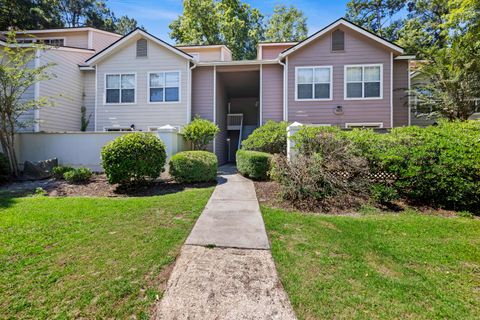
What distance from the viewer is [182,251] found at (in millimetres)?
3531

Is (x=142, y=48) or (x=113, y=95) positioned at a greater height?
(x=142, y=48)

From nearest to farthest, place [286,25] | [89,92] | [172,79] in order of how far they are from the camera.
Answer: [172,79] → [89,92] → [286,25]

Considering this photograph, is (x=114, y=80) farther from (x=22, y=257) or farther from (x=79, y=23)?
(x=79, y=23)

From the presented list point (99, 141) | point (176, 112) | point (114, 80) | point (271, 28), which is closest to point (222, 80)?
point (176, 112)

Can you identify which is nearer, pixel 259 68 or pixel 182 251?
pixel 182 251

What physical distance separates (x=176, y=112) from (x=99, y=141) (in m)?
4.09

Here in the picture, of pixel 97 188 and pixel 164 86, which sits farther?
pixel 164 86

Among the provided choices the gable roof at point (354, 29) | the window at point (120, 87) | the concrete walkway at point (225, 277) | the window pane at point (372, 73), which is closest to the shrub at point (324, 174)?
the concrete walkway at point (225, 277)

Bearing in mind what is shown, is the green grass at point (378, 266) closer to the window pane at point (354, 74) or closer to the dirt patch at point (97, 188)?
the dirt patch at point (97, 188)

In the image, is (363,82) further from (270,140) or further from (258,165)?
(258,165)

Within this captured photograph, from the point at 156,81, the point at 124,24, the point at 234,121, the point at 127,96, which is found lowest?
the point at 234,121

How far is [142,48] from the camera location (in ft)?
43.0

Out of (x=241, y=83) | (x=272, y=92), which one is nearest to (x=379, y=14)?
(x=241, y=83)

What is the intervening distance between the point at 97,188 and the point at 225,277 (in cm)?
647
